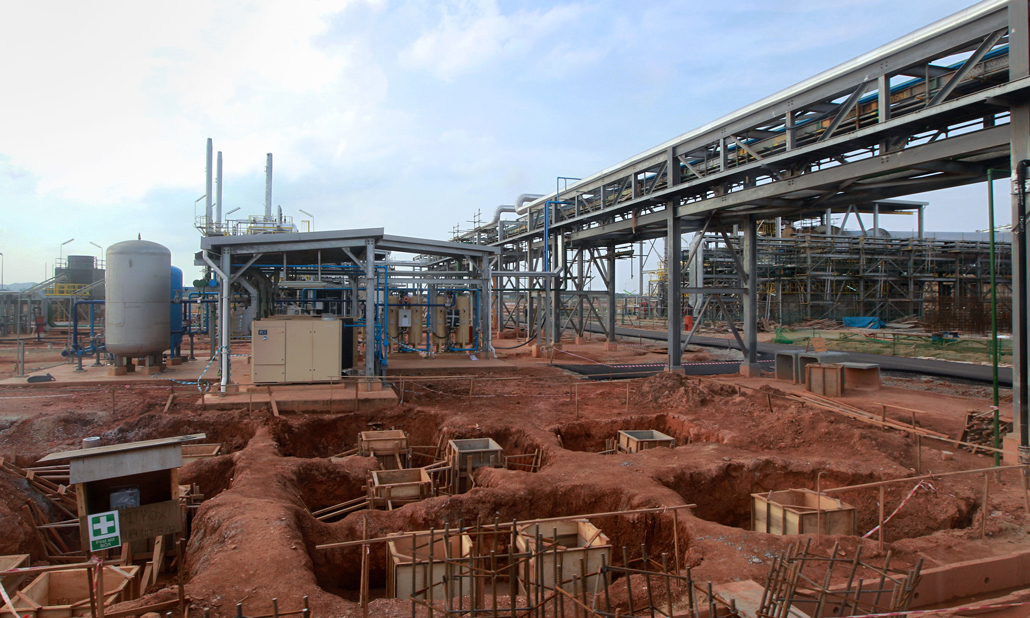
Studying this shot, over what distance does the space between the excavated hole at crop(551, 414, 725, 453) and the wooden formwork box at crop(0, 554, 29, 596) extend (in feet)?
31.0

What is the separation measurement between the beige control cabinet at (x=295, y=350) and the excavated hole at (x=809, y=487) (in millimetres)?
10110

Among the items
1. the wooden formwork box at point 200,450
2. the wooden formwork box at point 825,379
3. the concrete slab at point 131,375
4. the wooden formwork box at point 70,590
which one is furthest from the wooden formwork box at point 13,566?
the wooden formwork box at point 825,379

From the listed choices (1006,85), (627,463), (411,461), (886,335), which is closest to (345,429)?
(411,461)

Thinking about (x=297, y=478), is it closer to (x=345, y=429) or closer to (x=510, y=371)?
(x=345, y=429)

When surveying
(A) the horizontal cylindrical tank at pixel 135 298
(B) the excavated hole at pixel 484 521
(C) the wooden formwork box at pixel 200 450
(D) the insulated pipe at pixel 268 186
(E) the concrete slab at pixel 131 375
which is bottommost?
(B) the excavated hole at pixel 484 521

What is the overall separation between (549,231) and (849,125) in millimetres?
15974

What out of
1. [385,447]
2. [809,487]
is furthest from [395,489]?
[809,487]

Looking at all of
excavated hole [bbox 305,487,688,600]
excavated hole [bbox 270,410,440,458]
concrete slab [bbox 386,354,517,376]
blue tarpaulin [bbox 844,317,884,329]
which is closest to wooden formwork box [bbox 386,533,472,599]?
excavated hole [bbox 305,487,688,600]

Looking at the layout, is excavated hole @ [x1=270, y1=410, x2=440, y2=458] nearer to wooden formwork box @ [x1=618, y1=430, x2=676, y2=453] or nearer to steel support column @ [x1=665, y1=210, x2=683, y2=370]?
wooden formwork box @ [x1=618, y1=430, x2=676, y2=453]

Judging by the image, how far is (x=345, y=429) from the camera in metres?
14.2

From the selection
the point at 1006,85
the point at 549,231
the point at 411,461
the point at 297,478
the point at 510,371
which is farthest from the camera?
the point at 549,231

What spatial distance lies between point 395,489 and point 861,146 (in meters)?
11.8

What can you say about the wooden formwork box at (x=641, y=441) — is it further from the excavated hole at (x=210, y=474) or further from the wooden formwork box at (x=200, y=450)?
the wooden formwork box at (x=200, y=450)

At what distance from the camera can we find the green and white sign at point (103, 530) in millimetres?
5512
